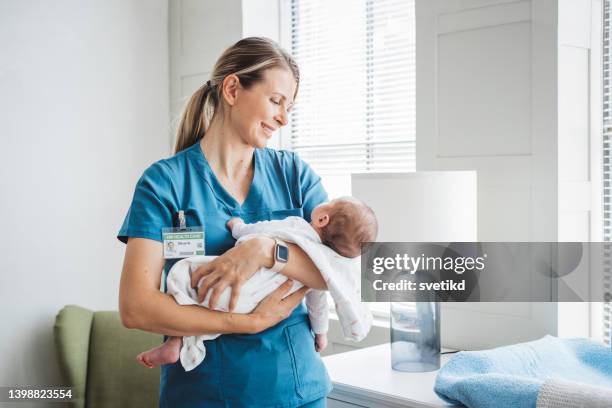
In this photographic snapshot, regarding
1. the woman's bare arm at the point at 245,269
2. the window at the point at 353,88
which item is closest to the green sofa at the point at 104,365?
the window at the point at 353,88

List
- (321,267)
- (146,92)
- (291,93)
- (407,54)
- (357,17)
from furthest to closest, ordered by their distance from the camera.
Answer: (146,92), (357,17), (407,54), (291,93), (321,267)

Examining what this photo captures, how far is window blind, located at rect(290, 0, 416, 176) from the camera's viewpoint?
2.81 metres

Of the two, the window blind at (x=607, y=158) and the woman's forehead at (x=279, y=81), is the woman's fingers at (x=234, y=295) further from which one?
the window blind at (x=607, y=158)

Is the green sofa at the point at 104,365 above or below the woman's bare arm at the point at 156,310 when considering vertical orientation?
below

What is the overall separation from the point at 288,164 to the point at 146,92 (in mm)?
1729

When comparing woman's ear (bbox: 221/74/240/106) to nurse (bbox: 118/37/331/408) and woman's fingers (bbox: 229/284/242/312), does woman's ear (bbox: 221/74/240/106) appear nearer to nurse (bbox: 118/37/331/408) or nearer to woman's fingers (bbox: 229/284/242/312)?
nurse (bbox: 118/37/331/408)

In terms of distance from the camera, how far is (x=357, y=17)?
2.97m

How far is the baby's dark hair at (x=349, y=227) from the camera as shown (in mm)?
1587

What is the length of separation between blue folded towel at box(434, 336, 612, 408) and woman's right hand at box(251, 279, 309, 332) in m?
0.52

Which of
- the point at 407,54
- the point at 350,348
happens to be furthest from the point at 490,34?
the point at 350,348

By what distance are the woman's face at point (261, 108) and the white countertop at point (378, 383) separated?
0.81 m

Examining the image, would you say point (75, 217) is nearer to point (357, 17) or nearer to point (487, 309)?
point (357, 17)

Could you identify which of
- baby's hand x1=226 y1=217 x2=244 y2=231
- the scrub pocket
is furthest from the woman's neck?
the scrub pocket

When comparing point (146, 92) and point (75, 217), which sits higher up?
point (146, 92)
